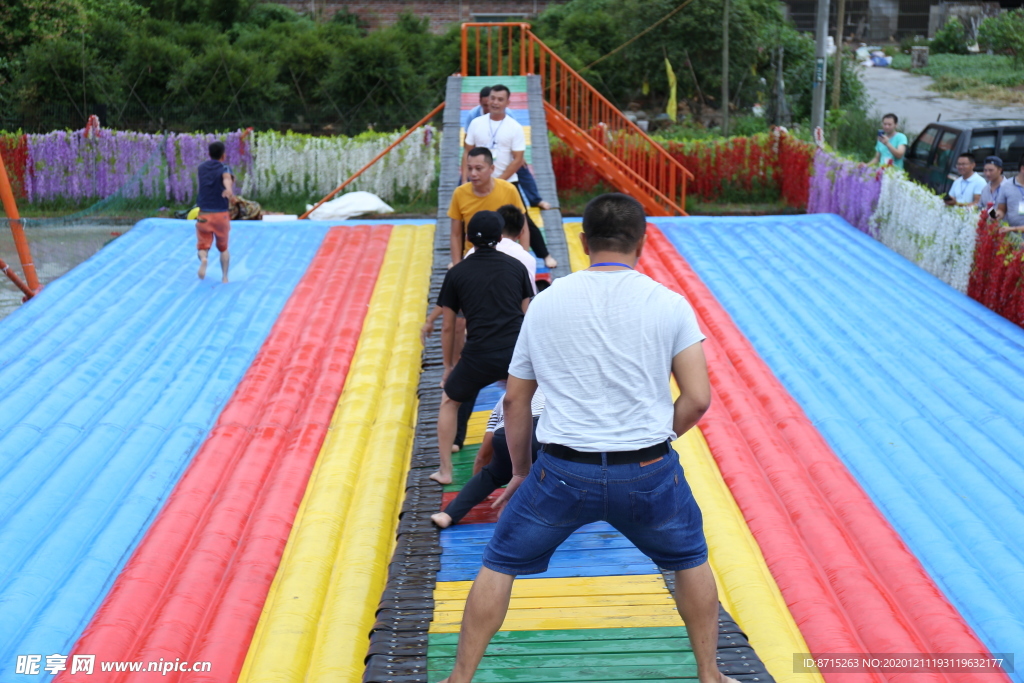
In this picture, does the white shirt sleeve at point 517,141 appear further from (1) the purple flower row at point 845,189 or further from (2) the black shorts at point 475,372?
(1) the purple flower row at point 845,189

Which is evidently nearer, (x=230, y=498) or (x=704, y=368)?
(x=704, y=368)

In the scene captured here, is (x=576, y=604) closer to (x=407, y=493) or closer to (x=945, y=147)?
(x=407, y=493)

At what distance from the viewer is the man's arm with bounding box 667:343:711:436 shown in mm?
2830

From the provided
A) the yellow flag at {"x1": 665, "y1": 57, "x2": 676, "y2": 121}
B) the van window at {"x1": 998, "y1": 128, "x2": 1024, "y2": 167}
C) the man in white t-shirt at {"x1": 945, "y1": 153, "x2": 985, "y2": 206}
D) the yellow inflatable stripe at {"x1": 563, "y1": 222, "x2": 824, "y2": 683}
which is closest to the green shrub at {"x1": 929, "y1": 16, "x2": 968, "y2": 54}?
the yellow flag at {"x1": 665, "y1": 57, "x2": 676, "y2": 121}

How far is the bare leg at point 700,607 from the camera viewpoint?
2.97m

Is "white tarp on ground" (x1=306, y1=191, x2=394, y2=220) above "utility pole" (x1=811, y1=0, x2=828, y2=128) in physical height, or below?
below

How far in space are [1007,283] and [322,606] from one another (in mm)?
6671

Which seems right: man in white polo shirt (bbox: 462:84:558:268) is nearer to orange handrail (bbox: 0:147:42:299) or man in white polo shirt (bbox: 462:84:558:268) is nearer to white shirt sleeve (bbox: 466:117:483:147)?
white shirt sleeve (bbox: 466:117:483:147)

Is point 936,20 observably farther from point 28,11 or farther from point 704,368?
point 704,368

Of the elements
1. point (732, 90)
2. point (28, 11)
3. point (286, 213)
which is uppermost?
point (28, 11)

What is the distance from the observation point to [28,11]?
71.8ft

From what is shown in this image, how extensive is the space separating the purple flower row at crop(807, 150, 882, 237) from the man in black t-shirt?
771 centimetres

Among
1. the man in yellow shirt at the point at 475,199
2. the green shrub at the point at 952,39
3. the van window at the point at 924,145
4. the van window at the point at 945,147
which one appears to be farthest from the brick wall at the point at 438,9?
the man in yellow shirt at the point at 475,199

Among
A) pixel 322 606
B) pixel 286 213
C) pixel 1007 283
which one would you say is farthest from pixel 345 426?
pixel 286 213
